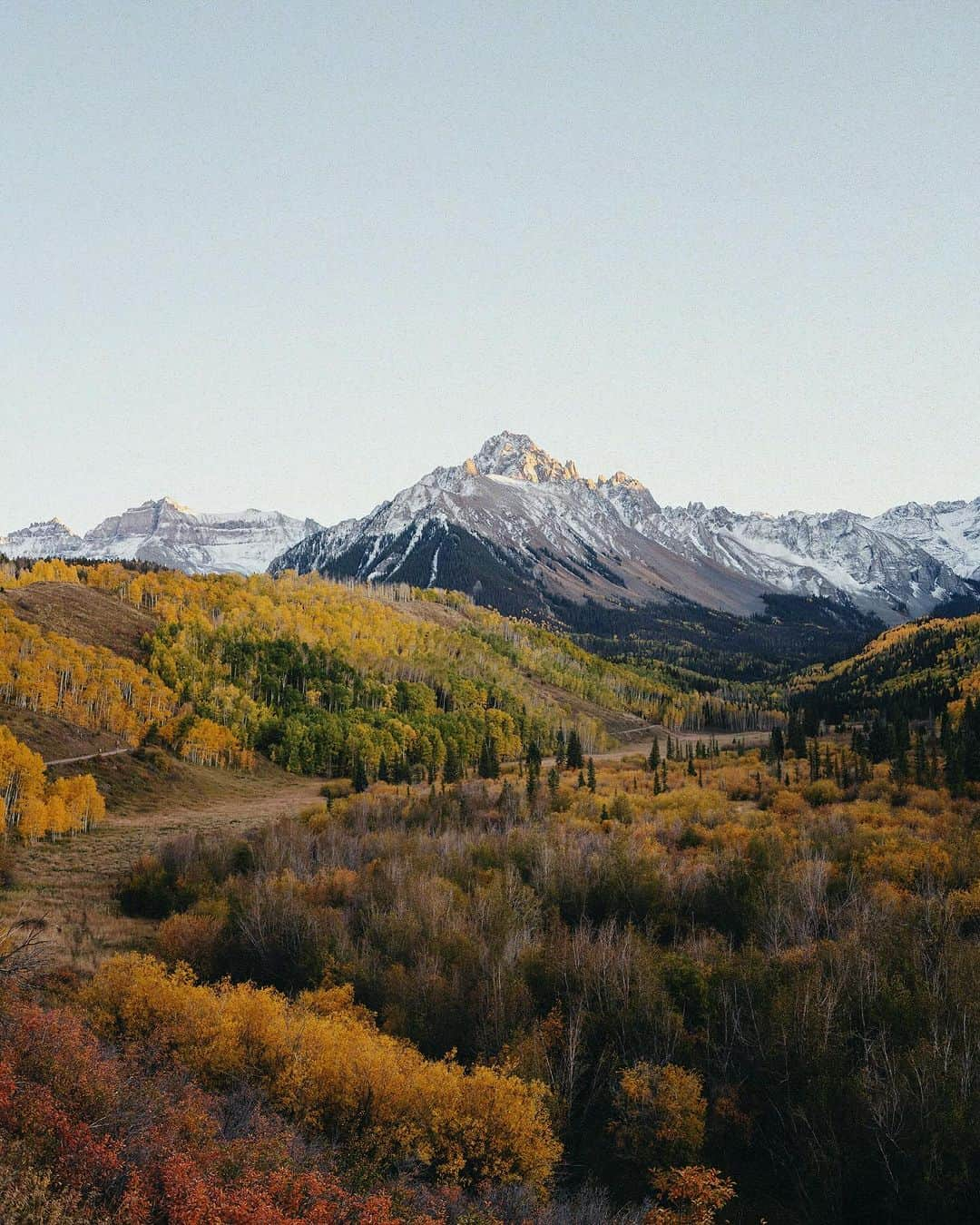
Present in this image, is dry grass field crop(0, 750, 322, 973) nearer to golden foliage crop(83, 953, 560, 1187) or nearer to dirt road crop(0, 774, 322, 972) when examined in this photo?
dirt road crop(0, 774, 322, 972)

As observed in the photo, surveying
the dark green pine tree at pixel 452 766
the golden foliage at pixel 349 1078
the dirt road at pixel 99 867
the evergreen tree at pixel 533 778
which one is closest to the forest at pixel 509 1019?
the golden foliage at pixel 349 1078

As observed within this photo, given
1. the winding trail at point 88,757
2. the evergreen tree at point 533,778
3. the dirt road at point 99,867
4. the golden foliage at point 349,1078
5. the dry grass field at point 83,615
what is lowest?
the dirt road at point 99,867

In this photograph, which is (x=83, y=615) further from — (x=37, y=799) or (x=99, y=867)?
(x=99, y=867)

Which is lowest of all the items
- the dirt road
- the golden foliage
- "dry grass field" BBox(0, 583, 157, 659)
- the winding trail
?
the dirt road

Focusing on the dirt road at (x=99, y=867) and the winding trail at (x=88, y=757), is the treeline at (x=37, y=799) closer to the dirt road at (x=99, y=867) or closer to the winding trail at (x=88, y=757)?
the dirt road at (x=99, y=867)

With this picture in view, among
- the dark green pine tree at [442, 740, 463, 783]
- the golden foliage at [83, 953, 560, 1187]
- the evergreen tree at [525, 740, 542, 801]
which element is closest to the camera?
the golden foliage at [83, 953, 560, 1187]

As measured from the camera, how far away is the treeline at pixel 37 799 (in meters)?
75.6

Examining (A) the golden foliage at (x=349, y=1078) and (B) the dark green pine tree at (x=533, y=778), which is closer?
(A) the golden foliage at (x=349, y=1078)

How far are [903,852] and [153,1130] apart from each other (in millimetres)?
57821

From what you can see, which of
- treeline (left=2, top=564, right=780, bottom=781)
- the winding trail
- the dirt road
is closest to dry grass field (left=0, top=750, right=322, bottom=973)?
the dirt road

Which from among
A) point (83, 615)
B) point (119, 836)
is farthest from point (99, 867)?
point (83, 615)

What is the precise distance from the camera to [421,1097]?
103 ft

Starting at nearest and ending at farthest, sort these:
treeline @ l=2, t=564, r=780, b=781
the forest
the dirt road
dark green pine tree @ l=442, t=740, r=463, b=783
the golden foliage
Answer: the forest → the golden foliage → the dirt road → dark green pine tree @ l=442, t=740, r=463, b=783 → treeline @ l=2, t=564, r=780, b=781

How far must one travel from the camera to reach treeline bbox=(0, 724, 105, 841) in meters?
75.6
